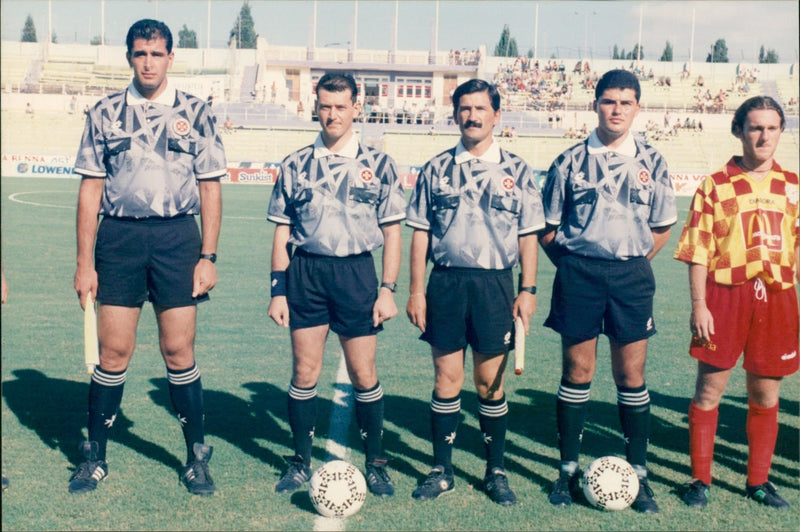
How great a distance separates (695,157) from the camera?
43625 millimetres

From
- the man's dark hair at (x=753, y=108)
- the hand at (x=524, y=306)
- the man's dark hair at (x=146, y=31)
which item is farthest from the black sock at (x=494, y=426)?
the man's dark hair at (x=146, y=31)

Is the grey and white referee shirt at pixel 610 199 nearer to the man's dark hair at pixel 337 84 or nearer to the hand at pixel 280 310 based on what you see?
the man's dark hair at pixel 337 84

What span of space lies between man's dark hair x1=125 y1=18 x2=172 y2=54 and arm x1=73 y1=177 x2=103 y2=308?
2.64ft

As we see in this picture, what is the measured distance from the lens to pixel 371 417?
16.9 ft

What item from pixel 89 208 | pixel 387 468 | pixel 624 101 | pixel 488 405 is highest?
pixel 624 101

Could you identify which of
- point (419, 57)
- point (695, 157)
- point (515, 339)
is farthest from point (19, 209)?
point (419, 57)

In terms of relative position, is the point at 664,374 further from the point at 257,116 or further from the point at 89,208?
the point at 257,116

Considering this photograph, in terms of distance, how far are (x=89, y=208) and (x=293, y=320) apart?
131 centimetres

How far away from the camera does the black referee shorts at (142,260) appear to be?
4.87 m

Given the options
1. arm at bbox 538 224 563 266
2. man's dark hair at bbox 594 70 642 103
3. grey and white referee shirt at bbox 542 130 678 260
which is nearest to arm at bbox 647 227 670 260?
grey and white referee shirt at bbox 542 130 678 260

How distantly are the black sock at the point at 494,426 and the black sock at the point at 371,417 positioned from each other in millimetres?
614

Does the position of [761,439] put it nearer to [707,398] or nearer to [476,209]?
[707,398]

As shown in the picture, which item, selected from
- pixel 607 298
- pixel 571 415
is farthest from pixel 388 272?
pixel 571 415

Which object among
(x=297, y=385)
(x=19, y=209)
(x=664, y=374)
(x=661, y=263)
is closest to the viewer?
(x=297, y=385)
